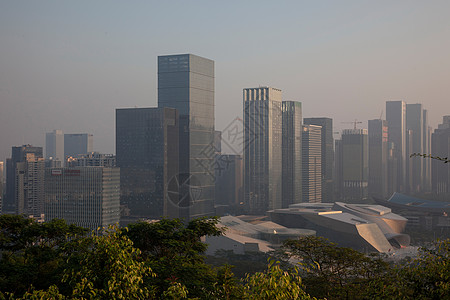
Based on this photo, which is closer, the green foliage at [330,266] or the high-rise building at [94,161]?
the green foliage at [330,266]

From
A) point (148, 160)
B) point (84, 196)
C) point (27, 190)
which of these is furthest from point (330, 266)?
point (27, 190)

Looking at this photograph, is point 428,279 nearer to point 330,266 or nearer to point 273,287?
point 273,287

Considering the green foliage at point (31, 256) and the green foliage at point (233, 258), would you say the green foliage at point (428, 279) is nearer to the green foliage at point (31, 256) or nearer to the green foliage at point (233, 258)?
the green foliage at point (31, 256)

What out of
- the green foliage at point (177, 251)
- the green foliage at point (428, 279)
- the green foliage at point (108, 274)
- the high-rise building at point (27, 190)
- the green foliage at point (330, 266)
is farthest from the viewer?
the high-rise building at point (27, 190)

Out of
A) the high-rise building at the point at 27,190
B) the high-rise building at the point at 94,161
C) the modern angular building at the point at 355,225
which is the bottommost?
the modern angular building at the point at 355,225

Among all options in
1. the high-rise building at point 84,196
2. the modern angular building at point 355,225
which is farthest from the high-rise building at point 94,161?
the modern angular building at point 355,225

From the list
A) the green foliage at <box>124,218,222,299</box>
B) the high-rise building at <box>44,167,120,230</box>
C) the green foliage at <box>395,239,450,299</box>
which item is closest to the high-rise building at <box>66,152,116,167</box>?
the high-rise building at <box>44,167,120,230</box>
